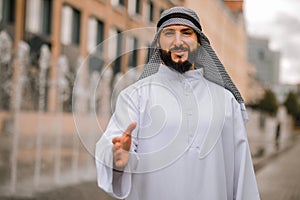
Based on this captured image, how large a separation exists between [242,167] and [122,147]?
0.55m

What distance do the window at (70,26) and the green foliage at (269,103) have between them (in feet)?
111

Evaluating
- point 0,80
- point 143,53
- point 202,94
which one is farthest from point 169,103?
point 0,80

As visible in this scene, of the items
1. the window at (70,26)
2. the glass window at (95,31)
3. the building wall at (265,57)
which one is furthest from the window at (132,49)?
the building wall at (265,57)

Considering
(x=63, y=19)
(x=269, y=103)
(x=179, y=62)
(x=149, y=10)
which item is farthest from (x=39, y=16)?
(x=269, y=103)

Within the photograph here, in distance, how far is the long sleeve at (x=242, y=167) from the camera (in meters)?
2.25

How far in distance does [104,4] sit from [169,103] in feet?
83.8

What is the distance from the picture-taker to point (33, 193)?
734cm

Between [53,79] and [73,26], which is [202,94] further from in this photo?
[73,26]

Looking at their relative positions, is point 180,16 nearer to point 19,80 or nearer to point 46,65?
point 19,80

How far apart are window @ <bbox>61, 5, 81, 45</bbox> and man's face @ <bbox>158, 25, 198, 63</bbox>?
71.9 feet

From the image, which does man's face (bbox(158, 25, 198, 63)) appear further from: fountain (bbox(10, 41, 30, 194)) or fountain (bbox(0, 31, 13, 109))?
fountain (bbox(10, 41, 30, 194))

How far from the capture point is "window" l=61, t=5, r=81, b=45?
24031 millimetres

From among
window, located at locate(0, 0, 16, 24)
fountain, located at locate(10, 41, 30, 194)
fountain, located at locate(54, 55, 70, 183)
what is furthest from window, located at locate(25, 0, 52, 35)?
fountain, located at locate(54, 55, 70, 183)

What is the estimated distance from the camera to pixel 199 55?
2307 mm
